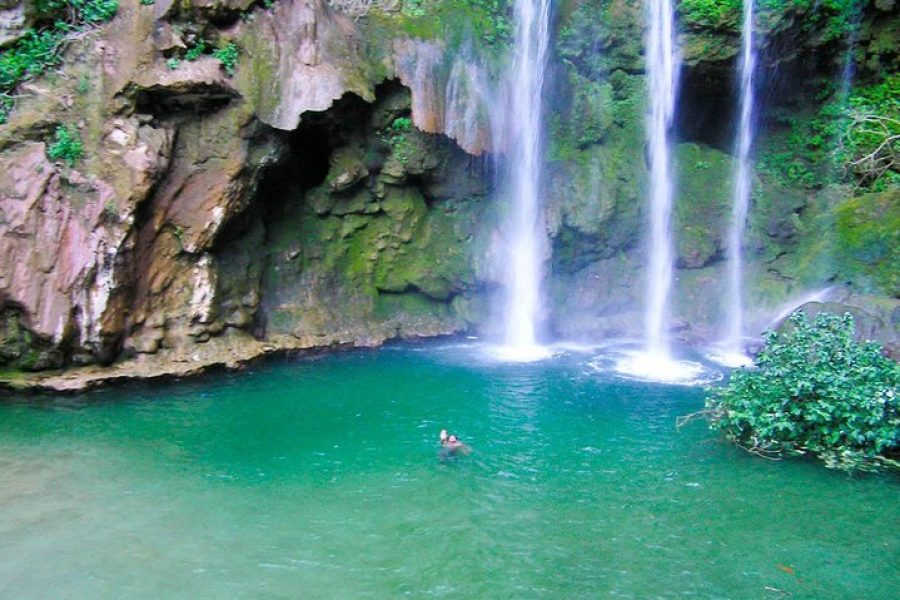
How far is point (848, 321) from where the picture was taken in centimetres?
1026

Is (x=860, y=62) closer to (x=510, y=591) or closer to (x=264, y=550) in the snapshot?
(x=510, y=591)

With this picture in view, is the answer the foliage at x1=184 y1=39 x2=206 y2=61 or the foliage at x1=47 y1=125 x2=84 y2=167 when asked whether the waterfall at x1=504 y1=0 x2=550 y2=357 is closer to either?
the foliage at x1=184 y1=39 x2=206 y2=61

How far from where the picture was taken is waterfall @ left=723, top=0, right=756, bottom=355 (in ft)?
56.2

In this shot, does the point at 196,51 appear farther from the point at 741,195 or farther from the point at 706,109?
the point at 741,195

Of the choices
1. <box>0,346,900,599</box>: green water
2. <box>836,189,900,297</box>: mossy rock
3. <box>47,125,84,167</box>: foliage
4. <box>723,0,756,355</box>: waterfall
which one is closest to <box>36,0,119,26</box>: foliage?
<box>47,125,84,167</box>: foliage

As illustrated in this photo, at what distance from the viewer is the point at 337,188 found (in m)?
16.5

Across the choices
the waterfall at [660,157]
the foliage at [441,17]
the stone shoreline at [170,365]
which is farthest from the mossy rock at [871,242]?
the stone shoreline at [170,365]

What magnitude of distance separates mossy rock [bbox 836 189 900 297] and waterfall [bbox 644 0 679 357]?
411cm

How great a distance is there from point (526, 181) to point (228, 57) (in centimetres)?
772

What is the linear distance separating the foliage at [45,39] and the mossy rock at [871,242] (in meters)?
16.2

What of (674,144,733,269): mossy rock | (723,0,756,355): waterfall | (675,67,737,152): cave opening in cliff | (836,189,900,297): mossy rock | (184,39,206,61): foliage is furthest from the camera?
(674,144,733,269): mossy rock

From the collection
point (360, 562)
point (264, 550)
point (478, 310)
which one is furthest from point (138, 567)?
point (478, 310)

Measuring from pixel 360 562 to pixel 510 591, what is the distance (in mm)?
1615

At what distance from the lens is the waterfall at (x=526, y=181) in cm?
1722
